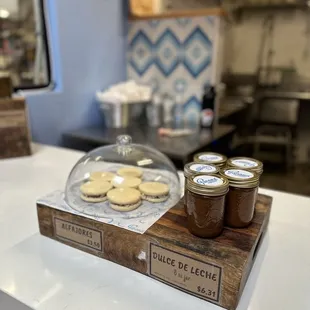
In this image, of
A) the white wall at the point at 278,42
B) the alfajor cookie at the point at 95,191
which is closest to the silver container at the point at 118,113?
the alfajor cookie at the point at 95,191

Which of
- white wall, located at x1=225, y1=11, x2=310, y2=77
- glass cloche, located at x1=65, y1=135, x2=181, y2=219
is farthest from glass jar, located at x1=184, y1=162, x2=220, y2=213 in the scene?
white wall, located at x1=225, y1=11, x2=310, y2=77

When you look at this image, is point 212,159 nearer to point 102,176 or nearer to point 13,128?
point 102,176

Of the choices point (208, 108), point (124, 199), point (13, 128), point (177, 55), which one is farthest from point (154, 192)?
point (177, 55)

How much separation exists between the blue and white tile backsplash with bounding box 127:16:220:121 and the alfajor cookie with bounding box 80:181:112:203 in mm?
1207

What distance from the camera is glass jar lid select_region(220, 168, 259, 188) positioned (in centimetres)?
55

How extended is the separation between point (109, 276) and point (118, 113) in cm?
Answer: 125

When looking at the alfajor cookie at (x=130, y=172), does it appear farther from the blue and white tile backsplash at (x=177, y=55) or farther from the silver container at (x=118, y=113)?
the blue and white tile backsplash at (x=177, y=55)

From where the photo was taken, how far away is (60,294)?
1.74 ft

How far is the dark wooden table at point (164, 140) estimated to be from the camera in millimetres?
1322

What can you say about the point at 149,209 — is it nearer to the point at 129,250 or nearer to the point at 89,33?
the point at 129,250

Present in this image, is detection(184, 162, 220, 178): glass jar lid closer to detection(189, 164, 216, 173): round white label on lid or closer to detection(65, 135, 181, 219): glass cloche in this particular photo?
detection(189, 164, 216, 173): round white label on lid

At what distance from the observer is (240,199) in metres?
0.55

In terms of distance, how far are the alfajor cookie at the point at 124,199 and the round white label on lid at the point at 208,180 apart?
17 cm

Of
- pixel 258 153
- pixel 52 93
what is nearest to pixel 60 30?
pixel 52 93
